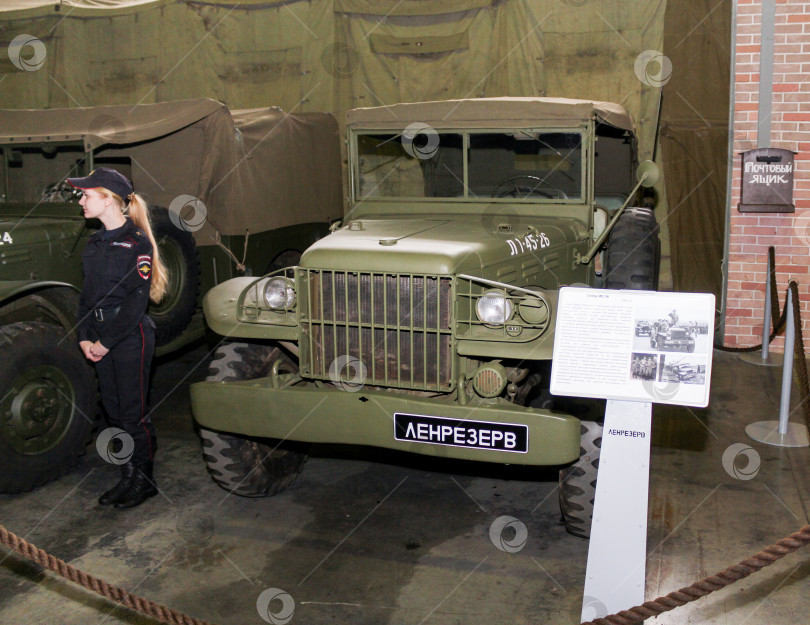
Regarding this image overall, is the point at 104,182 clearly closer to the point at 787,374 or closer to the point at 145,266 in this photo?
the point at 145,266

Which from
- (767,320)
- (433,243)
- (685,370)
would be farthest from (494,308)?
(767,320)

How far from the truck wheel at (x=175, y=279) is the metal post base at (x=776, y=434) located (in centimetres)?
368

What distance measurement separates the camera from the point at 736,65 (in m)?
6.25

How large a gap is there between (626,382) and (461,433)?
0.90m

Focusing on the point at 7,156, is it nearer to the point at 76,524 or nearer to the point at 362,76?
the point at 76,524

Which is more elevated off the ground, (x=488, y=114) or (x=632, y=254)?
(x=488, y=114)

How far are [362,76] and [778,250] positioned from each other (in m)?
4.68

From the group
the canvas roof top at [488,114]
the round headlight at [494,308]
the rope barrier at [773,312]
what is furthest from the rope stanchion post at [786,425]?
the round headlight at [494,308]

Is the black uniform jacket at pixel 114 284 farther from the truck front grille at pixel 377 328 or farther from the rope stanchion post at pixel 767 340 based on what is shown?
the rope stanchion post at pixel 767 340

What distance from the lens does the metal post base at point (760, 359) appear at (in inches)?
243

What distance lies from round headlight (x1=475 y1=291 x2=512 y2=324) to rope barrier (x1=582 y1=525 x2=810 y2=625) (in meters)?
1.38

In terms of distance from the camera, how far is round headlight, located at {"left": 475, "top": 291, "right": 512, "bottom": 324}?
335 centimetres

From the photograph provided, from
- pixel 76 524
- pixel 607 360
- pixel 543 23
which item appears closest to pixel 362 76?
pixel 543 23

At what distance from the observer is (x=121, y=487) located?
407 cm
